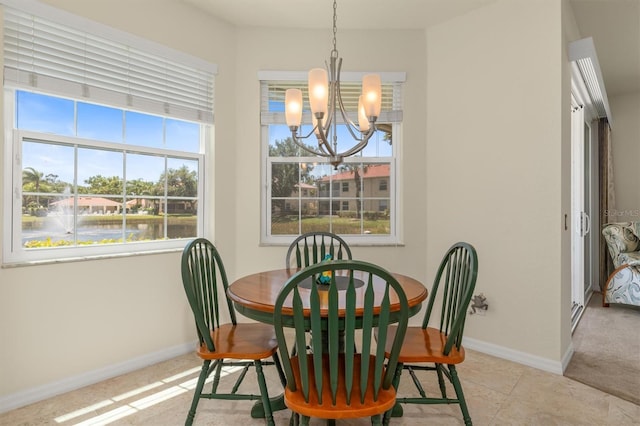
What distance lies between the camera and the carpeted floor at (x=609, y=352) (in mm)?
2297

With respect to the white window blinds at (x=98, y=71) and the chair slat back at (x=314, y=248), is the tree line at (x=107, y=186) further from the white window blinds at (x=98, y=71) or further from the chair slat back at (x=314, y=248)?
the chair slat back at (x=314, y=248)

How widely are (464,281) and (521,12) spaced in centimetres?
214

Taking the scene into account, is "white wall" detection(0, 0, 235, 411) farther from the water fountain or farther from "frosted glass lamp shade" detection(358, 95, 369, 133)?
"frosted glass lamp shade" detection(358, 95, 369, 133)

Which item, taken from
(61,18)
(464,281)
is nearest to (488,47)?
(464,281)

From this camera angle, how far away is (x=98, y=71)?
7.72 feet

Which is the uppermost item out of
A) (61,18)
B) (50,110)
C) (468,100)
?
(61,18)

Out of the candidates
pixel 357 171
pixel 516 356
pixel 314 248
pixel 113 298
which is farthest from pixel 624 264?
pixel 113 298

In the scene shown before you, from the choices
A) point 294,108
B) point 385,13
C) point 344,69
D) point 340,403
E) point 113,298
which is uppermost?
point 385,13

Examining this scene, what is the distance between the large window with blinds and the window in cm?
59

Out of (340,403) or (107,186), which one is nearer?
(340,403)

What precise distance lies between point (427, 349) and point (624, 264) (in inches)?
139

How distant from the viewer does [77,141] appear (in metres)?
2.30

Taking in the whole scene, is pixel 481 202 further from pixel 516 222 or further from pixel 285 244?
pixel 285 244

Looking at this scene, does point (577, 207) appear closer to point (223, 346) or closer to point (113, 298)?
point (223, 346)
